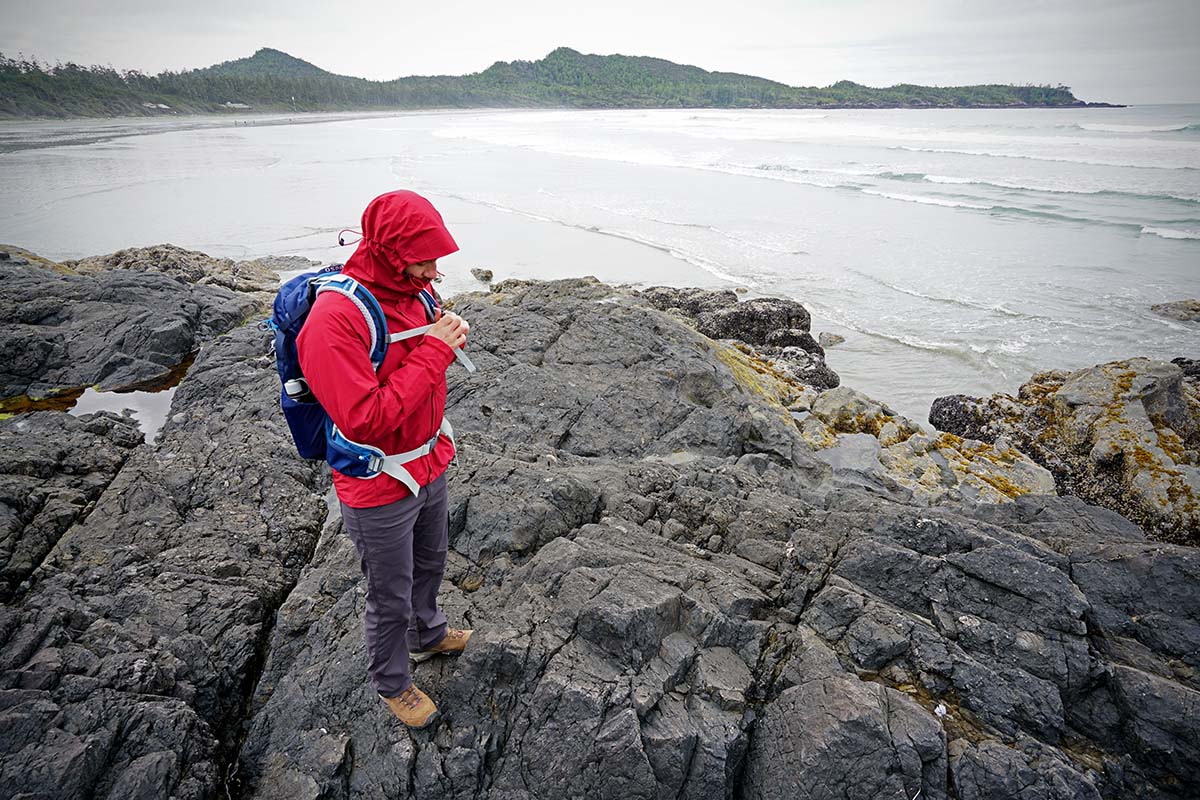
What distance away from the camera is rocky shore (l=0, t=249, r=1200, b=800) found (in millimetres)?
2900

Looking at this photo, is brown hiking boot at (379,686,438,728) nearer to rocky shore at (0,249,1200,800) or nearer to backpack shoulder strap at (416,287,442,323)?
rocky shore at (0,249,1200,800)

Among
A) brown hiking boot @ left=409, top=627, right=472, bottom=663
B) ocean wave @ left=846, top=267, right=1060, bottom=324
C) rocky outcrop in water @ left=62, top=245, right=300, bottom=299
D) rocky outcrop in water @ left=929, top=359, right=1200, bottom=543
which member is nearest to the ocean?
ocean wave @ left=846, top=267, right=1060, bottom=324

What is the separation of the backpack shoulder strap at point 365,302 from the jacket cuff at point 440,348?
17 centimetres

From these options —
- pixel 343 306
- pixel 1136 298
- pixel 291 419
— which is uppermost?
pixel 343 306

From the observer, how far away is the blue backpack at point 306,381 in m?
2.54

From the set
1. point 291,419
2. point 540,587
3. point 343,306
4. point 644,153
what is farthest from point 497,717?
point 644,153

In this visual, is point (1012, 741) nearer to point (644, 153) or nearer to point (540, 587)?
point (540, 587)

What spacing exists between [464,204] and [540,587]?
75.5 feet

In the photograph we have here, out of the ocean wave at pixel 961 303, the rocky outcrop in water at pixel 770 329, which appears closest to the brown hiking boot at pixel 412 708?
the rocky outcrop in water at pixel 770 329

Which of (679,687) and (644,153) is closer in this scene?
(679,687)

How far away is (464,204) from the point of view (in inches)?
961

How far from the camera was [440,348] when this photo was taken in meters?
2.70

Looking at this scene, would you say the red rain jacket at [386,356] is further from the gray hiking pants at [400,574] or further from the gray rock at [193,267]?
the gray rock at [193,267]

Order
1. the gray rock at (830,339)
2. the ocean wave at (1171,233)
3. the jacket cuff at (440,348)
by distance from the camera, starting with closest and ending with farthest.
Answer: the jacket cuff at (440,348), the gray rock at (830,339), the ocean wave at (1171,233)
